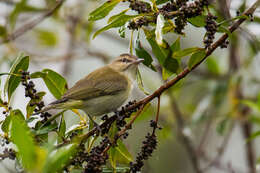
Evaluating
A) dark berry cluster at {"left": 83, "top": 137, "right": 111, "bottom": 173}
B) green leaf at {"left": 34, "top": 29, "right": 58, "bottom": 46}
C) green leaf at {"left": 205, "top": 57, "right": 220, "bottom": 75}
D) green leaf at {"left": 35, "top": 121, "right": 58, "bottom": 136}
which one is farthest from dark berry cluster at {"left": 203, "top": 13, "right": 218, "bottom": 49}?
green leaf at {"left": 34, "top": 29, "right": 58, "bottom": 46}

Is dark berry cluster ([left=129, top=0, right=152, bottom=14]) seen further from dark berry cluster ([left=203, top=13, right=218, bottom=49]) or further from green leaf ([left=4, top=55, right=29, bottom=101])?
green leaf ([left=4, top=55, right=29, bottom=101])

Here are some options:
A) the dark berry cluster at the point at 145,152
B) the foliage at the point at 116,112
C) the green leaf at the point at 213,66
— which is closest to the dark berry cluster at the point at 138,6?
the foliage at the point at 116,112

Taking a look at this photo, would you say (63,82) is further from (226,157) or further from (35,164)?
(226,157)

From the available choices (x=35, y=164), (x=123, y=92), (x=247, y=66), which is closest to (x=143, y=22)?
(x=35, y=164)

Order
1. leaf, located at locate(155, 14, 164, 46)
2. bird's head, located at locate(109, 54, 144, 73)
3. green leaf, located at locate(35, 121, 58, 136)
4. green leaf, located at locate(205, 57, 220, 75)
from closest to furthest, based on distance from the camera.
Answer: leaf, located at locate(155, 14, 164, 46), green leaf, located at locate(35, 121, 58, 136), bird's head, located at locate(109, 54, 144, 73), green leaf, located at locate(205, 57, 220, 75)

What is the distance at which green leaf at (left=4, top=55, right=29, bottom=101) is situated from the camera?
269cm

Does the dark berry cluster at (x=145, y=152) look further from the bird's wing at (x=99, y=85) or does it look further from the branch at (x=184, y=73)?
the bird's wing at (x=99, y=85)

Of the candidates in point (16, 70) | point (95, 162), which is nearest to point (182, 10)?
point (95, 162)

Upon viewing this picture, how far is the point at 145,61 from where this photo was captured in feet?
9.11

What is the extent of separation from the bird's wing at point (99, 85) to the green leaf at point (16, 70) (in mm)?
635

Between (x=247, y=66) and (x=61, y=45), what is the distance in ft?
11.8

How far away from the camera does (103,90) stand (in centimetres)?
377

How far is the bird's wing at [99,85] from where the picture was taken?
11.5 ft

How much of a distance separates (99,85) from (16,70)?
1.18 meters
